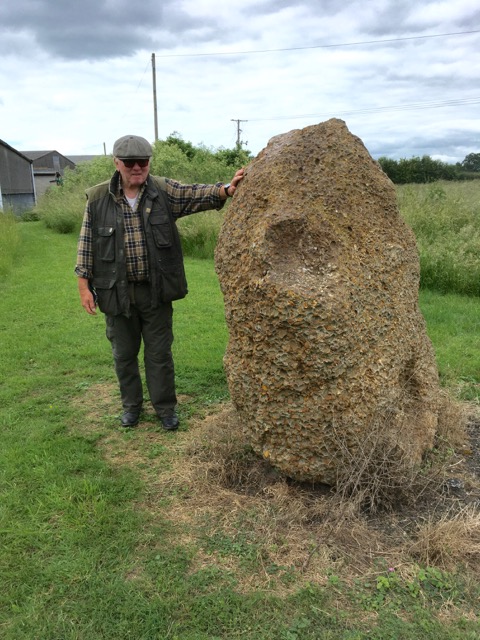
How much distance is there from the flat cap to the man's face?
4cm

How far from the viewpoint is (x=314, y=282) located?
2.90 metres

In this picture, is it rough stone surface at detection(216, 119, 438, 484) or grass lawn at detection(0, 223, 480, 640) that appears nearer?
grass lawn at detection(0, 223, 480, 640)

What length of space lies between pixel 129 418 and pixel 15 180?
37.9 m

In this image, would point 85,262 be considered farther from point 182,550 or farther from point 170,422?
point 182,550

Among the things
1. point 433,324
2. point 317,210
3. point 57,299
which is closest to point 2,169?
point 57,299

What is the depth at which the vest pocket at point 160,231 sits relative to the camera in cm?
386

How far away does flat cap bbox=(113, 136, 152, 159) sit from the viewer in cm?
369

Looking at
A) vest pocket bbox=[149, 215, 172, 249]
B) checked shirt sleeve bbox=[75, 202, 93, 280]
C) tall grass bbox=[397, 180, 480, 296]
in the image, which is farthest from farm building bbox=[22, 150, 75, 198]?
vest pocket bbox=[149, 215, 172, 249]

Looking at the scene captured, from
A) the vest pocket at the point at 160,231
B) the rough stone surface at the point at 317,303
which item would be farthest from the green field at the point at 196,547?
the vest pocket at the point at 160,231

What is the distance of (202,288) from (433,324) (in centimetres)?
431

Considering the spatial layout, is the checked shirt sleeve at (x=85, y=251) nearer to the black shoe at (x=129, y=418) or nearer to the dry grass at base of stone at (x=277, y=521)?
the black shoe at (x=129, y=418)

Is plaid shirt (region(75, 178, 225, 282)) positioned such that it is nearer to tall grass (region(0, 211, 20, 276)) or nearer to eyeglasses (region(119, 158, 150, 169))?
eyeglasses (region(119, 158, 150, 169))

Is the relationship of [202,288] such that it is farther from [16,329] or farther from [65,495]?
[65,495]

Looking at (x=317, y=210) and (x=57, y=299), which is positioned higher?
(x=317, y=210)
